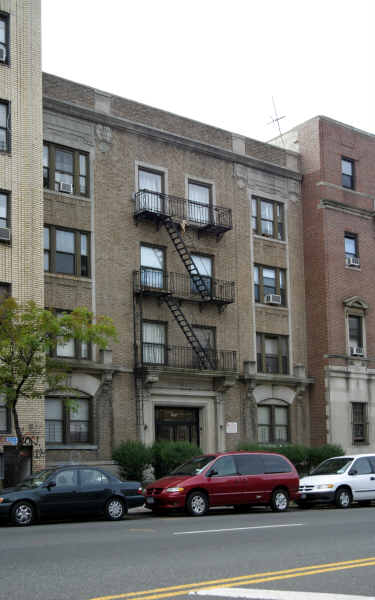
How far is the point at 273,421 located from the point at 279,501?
11.4 metres

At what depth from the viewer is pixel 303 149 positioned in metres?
36.1

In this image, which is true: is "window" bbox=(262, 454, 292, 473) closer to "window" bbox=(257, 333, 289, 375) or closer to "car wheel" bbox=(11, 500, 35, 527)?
"car wheel" bbox=(11, 500, 35, 527)

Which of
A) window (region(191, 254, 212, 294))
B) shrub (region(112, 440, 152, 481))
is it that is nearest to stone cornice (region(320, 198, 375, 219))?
→ window (region(191, 254, 212, 294))

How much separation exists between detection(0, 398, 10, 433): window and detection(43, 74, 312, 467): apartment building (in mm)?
2304

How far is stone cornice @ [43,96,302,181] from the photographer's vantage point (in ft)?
92.2

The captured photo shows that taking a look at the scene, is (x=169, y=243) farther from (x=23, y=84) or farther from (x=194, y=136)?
(x=23, y=84)

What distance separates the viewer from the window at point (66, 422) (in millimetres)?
26578

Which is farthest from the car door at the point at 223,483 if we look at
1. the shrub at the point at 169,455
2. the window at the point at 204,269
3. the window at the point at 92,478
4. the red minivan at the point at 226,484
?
the window at the point at 204,269

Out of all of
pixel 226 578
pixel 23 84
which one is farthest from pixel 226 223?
pixel 226 578

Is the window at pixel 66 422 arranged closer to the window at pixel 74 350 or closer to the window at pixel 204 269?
the window at pixel 74 350

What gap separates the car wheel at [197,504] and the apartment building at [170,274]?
774 centimetres

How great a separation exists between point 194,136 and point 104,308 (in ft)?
28.2

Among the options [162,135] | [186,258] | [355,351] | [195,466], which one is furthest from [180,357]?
[195,466]

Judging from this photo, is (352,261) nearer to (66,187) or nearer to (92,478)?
(66,187)
